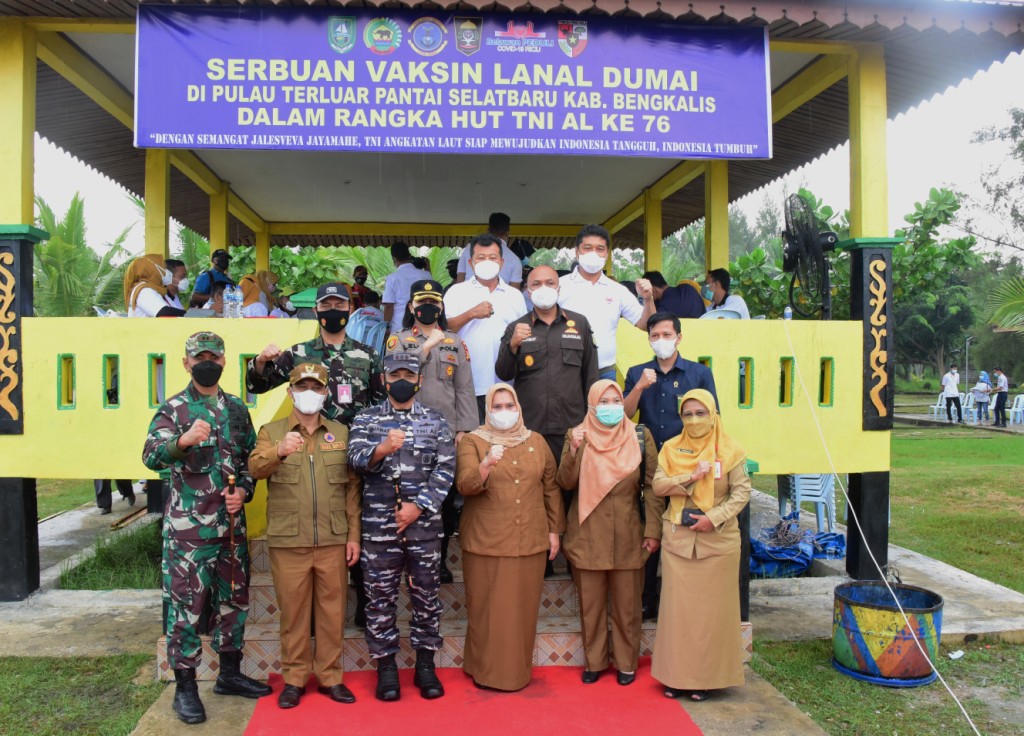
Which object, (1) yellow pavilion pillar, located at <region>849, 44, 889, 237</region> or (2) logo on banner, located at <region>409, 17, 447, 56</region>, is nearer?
(2) logo on banner, located at <region>409, 17, 447, 56</region>

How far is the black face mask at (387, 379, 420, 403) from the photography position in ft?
14.2

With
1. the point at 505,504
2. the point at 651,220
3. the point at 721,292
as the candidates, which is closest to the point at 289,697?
the point at 505,504

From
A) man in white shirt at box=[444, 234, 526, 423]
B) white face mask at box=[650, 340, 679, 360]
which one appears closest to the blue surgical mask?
white face mask at box=[650, 340, 679, 360]

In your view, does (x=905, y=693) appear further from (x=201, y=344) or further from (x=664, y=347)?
(x=201, y=344)

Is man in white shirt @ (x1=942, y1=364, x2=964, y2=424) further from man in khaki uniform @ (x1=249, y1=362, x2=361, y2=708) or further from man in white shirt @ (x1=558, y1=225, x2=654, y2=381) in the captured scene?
man in khaki uniform @ (x1=249, y1=362, x2=361, y2=708)

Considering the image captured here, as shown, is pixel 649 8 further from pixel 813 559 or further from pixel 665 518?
pixel 813 559

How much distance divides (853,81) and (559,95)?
2534mm

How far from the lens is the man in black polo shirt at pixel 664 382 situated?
488cm

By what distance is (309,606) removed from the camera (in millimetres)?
4312

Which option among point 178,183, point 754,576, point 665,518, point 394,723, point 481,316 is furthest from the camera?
point 178,183

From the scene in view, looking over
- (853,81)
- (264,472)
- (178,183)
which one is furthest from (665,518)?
(178,183)

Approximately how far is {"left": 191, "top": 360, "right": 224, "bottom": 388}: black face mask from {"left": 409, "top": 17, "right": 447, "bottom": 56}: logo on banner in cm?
275

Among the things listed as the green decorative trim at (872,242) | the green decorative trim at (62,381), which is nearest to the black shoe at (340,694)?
the green decorative trim at (62,381)

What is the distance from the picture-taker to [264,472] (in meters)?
4.16
